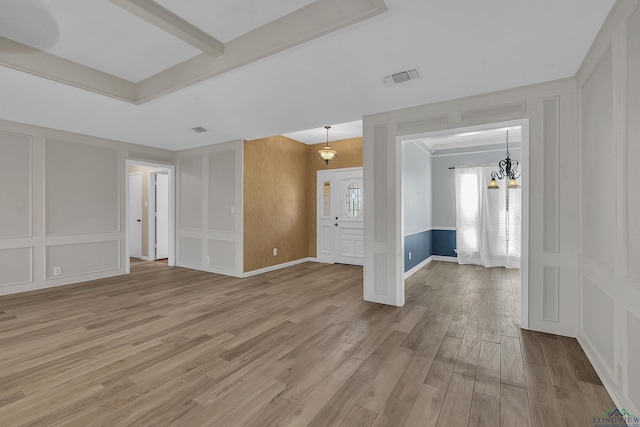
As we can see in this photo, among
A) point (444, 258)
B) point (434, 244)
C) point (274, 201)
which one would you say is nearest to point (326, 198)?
point (274, 201)

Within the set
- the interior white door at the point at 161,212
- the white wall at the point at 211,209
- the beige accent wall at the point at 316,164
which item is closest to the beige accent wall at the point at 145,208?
the interior white door at the point at 161,212

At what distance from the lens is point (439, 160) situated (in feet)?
23.5

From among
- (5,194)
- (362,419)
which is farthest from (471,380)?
(5,194)

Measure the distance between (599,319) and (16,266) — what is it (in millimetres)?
7174

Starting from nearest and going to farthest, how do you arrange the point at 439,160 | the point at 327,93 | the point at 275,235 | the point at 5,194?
the point at 327,93, the point at 5,194, the point at 275,235, the point at 439,160

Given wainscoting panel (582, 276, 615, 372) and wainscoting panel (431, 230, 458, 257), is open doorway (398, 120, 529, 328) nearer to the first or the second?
wainscoting panel (431, 230, 458, 257)

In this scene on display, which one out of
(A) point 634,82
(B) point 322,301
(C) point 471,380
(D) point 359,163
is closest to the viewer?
(A) point 634,82

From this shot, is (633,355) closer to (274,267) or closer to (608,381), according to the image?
(608,381)

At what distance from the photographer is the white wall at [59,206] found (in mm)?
4395

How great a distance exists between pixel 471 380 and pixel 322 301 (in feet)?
7.12

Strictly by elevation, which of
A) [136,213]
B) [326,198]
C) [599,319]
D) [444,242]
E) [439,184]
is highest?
[439,184]

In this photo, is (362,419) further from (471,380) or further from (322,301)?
(322,301)

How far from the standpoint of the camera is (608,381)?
6.58ft

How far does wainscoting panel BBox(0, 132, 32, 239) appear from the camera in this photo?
14.2 ft
